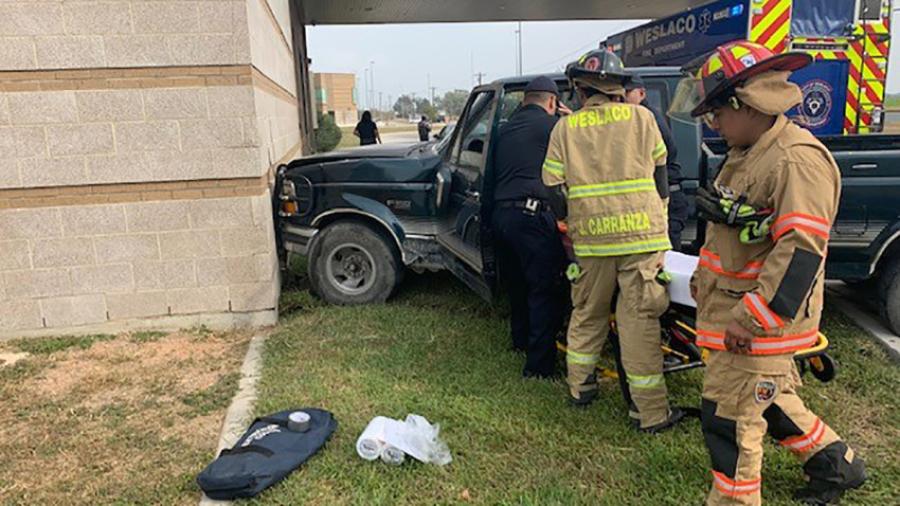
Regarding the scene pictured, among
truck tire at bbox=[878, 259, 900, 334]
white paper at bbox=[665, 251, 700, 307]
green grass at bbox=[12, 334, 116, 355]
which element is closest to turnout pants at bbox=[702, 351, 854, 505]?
white paper at bbox=[665, 251, 700, 307]

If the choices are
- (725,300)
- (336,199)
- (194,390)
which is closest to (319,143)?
(336,199)

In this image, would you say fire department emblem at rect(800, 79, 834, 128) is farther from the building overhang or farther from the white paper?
the building overhang

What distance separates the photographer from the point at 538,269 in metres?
4.27

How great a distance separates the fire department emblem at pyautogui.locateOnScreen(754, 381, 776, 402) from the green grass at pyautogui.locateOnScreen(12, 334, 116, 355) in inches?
191

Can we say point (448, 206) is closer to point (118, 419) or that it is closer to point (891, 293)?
point (118, 419)

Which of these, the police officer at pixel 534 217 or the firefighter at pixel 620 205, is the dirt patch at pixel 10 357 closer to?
the police officer at pixel 534 217

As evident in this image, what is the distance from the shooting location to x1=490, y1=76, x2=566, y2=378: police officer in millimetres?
4258

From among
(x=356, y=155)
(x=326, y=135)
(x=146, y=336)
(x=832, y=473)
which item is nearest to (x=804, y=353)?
(x=832, y=473)

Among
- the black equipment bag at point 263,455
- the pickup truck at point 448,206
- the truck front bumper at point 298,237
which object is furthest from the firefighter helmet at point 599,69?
the truck front bumper at point 298,237

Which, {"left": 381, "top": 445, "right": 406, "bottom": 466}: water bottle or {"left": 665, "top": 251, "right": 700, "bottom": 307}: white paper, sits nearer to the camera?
{"left": 381, "top": 445, "right": 406, "bottom": 466}: water bottle

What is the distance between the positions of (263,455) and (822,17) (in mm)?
7801

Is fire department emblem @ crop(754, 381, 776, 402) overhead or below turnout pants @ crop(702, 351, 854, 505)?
overhead

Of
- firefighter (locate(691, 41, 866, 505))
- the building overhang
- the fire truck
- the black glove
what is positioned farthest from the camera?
the building overhang

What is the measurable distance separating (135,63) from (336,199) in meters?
1.96
